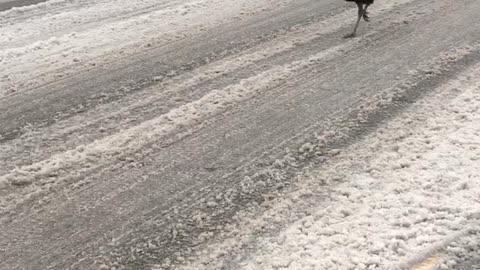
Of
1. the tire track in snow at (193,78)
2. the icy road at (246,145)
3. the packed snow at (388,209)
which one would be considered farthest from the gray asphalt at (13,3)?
the packed snow at (388,209)

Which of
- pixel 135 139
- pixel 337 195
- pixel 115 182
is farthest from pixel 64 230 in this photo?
pixel 337 195

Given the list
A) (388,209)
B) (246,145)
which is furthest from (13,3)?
(388,209)

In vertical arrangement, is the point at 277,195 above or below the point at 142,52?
below

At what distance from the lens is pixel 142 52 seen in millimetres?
6520

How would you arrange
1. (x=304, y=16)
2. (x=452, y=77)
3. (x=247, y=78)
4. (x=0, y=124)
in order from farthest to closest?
(x=304, y=16) < (x=247, y=78) < (x=452, y=77) < (x=0, y=124)

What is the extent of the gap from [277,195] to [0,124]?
2.77 metres

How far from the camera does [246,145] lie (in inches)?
169

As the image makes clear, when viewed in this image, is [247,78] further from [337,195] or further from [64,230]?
[64,230]

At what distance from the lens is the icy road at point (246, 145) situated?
3125 millimetres

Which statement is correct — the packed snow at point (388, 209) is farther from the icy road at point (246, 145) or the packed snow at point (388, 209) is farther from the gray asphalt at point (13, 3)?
the gray asphalt at point (13, 3)

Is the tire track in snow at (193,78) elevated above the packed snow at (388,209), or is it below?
above

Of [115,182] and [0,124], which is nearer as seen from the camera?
[115,182]

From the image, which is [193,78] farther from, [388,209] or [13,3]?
[13,3]

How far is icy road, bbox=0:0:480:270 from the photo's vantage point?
123 inches
